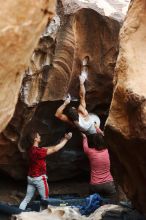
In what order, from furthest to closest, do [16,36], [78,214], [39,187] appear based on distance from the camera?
[39,187] → [78,214] → [16,36]

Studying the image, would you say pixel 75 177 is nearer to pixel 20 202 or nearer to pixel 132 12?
pixel 20 202

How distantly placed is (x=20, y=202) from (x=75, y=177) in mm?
1126

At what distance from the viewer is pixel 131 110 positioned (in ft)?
15.2

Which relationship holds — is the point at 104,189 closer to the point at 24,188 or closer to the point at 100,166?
the point at 100,166

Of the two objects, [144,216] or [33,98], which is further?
[33,98]

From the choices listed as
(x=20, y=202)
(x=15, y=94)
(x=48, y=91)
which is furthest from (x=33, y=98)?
(x=15, y=94)

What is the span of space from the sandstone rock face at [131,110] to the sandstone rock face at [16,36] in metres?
1.23

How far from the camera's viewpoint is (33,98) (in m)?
7.59

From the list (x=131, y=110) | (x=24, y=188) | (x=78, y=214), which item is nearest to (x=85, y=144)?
(x=78, y=214)

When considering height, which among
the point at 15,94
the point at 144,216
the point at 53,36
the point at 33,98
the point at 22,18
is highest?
the point at 53,36

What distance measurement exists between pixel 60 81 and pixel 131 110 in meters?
3.23

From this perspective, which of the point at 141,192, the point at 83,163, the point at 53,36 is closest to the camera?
the point at 141,192

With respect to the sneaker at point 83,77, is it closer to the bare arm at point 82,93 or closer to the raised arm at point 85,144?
the bare arm at point 82,93

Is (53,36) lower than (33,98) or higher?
higher
